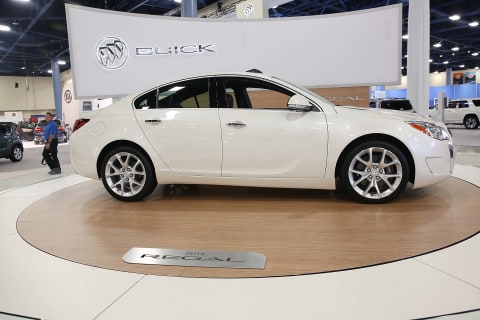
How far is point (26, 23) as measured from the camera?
61.1 ft

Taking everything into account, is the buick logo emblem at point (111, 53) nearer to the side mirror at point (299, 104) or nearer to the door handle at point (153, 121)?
the door handle at point (153, 121)

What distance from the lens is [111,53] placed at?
6.32m

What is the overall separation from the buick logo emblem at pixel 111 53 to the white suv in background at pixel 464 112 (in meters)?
17.4

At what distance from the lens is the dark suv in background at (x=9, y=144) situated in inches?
440

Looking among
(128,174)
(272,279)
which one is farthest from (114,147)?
(272,279)

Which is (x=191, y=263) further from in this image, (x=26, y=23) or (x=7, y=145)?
(x=26, y=23)

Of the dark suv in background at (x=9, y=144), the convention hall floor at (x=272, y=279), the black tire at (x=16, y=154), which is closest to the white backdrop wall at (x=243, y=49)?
the convention hall floor at (x=272, y=279)

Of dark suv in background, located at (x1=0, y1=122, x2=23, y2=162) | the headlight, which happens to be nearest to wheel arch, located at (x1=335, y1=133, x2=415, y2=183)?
the headlight

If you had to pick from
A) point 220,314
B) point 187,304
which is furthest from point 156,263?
point 220,314

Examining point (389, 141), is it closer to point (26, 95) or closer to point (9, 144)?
point (9, 144)

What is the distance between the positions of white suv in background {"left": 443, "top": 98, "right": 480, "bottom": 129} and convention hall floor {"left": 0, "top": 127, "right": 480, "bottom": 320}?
17.7 metres

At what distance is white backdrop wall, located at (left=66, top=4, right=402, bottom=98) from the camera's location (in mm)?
6324

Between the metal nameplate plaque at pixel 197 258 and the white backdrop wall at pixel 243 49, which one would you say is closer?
the metal nameplate plaque at pixel 197 258

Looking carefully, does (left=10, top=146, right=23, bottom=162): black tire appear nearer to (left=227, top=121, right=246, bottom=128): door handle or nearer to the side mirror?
(left=227, top=121, right=246, bottom=128): door handle
